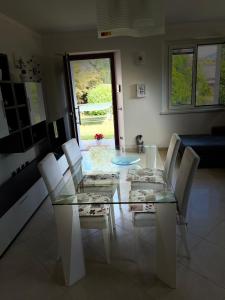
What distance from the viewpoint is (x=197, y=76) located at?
446 centimetres

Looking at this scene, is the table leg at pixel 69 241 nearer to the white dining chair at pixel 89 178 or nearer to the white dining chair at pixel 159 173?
the white dining chair at pixel 89 178

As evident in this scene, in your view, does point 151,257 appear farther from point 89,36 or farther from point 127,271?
point 89,36

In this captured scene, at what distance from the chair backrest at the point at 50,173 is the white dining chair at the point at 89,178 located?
0.70 feet

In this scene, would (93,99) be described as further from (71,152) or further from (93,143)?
(71,152)

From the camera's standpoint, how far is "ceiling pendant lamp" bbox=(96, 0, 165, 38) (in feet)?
6.03

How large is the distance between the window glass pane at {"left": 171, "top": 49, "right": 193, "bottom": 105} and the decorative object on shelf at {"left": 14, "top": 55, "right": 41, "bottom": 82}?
8.24 feet

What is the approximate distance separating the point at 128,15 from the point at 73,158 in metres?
1.54

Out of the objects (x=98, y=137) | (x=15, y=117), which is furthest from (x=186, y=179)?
(x=98, y=137)

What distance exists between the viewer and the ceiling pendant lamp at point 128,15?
6.03ft

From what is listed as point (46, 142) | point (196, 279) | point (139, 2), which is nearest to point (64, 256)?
point (196, 279)

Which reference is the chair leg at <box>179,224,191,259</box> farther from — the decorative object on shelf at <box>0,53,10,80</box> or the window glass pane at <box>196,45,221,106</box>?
the window glass pane at <box>196,45,221,106</box>

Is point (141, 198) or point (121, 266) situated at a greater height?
point (141, 198)

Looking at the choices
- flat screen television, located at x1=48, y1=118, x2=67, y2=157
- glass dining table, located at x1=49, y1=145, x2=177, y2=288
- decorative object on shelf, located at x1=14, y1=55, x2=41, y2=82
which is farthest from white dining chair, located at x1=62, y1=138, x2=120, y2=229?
decorative object on shelf, located at x1=14, y1=55, x2=41, y2=82

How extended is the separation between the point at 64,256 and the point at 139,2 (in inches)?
81.3
